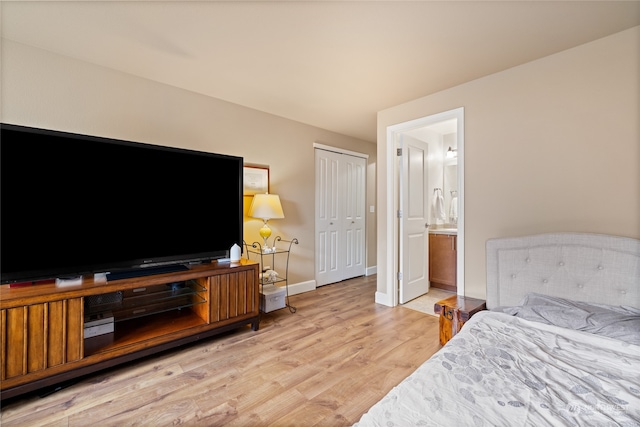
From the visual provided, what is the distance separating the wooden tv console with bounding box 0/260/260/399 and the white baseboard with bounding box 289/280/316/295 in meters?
1.10

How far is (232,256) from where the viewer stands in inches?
102

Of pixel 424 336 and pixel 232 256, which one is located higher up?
pixel 232 256

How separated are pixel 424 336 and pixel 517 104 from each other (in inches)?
86.9

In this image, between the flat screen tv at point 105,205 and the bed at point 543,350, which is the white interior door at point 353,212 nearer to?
the flat screen tv at point 105,205

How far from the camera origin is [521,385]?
110 cm

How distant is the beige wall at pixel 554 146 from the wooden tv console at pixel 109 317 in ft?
7.44

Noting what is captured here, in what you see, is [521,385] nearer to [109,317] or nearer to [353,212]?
[109,317]

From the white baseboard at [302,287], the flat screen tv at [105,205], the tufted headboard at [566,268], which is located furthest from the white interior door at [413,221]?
the flat screen tv at [105,205]

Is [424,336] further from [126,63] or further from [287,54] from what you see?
[126,63]

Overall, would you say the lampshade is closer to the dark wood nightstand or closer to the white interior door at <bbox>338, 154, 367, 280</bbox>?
the white interior door at <bbox>338, 154, 367, 280</bbox>

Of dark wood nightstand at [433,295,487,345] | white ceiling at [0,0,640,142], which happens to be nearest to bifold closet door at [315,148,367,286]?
white ceiling at [0,0,640,142]

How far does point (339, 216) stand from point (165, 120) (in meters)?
2.66

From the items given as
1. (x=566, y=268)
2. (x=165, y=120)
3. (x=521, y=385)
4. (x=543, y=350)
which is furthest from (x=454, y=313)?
(x=165, y=120)

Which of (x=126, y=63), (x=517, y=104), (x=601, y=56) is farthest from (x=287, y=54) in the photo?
(x=601, y=56)
